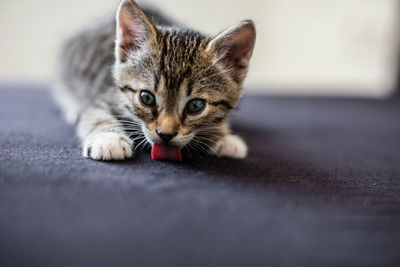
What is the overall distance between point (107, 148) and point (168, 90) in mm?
275

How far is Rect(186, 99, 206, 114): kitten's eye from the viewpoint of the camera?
1255 millimetres

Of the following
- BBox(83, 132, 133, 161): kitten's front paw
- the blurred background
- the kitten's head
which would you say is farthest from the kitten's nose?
the blurred background

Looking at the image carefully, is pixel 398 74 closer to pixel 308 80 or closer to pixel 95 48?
pixel 308 80

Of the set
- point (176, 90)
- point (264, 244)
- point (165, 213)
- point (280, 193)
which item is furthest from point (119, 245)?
point (176, 90)

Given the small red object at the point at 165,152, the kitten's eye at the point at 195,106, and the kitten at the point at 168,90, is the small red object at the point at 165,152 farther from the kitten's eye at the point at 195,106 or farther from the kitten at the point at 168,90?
the kitten's eye at the point at 195,106

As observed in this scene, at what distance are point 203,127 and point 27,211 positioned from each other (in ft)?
2.33

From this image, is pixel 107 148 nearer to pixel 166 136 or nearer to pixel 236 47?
pixel 166 136

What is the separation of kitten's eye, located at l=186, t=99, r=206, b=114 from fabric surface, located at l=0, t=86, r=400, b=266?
176 millimetres

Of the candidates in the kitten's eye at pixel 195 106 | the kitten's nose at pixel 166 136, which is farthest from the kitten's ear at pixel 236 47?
the kitten's nose at pixel 166 136

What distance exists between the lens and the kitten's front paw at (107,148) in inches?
44.4

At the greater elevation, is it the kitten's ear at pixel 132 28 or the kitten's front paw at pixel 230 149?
the kitten's ear at pixel 132 28

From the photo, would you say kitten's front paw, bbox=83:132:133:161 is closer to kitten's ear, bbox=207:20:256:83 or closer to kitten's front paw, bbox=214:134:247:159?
kitten's front paw, bbox=214:134:247:159

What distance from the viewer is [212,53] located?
132 centimetres

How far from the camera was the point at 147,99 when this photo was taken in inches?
50.3
